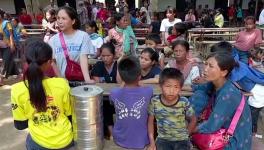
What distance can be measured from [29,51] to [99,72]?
1.45 m

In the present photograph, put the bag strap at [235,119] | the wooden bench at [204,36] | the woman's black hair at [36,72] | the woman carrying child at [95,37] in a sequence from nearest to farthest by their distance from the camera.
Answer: the woman's black hair at [36,72], the bag strap at [235,119], the woman carrying child at [95,37], the wooden bench at [204,36]

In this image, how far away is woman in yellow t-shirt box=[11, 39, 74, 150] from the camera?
1.99 m

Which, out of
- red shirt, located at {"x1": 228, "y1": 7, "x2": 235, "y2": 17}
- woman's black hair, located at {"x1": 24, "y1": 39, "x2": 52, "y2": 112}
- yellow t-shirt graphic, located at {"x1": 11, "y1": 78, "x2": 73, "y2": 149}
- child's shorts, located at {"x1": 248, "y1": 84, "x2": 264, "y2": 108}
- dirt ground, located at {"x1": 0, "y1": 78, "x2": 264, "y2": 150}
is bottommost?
dirt ground, located at {"x1": 0, "y1": 78, "x2": 264, "y2": 150}

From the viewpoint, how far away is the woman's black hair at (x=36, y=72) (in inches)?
77.5

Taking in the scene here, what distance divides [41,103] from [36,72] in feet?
0.70

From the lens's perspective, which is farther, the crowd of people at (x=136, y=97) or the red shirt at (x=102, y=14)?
the red shirt at (x=102, y=14)

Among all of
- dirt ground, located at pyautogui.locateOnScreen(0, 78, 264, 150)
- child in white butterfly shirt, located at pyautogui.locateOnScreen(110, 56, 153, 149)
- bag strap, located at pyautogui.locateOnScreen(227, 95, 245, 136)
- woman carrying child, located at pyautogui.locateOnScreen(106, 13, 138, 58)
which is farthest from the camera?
woman carrying child, located at pyautogui.locateOnScreen(106, 13, 138, 58)

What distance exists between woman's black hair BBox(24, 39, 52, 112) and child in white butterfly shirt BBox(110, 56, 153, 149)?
0.63m

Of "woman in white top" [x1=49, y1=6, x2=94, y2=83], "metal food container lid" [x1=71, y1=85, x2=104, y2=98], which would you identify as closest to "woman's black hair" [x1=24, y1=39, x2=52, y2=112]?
"metal food container lid" [x1=71, y1=85, x2=104, y2=98]

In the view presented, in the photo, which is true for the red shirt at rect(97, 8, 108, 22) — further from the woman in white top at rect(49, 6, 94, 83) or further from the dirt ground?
the woman in white top at rect(49, 6, 94, 83)

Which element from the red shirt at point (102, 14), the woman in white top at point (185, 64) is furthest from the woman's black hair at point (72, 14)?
the red shirt at point (102, 14)

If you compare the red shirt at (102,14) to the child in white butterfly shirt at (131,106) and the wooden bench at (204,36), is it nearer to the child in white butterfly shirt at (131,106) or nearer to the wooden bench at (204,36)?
the wooden bench at (204,36)

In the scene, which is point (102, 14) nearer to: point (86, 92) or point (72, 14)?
point (72, 14)

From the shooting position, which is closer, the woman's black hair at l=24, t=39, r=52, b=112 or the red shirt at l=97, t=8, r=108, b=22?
the woman's black hair at l=24, t=39, r=52, b=112
